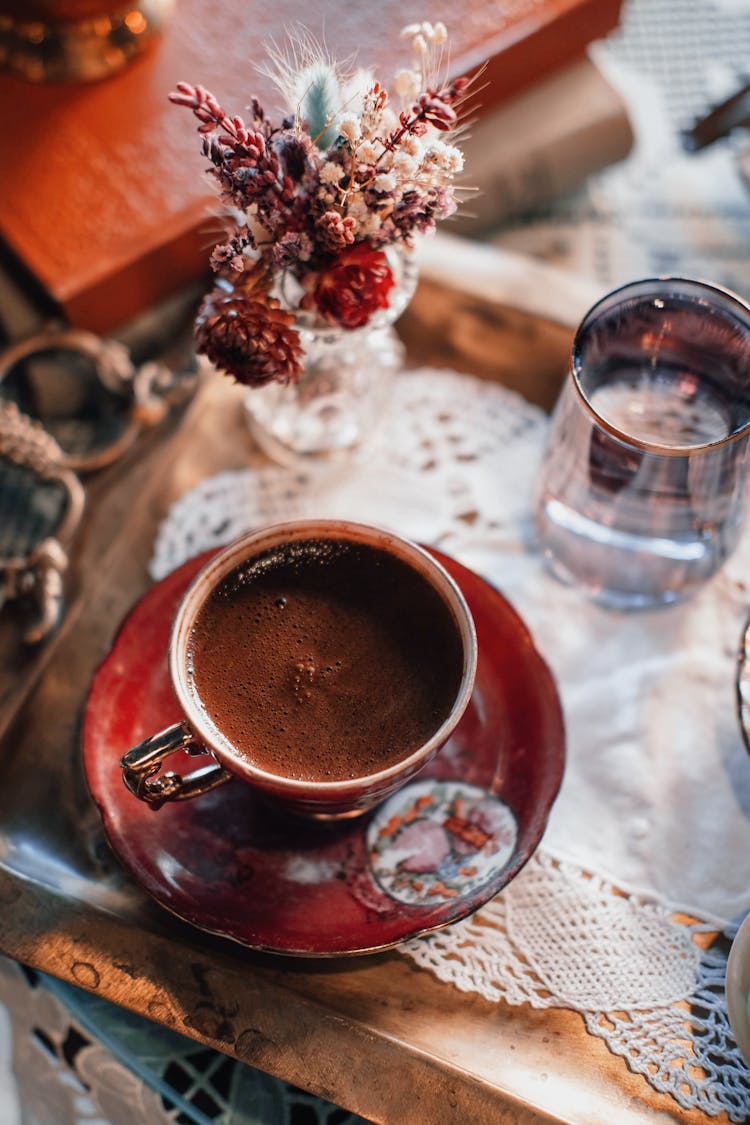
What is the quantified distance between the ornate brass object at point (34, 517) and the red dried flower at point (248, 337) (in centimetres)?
26

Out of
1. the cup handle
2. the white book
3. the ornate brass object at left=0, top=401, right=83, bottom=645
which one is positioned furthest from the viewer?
the white book

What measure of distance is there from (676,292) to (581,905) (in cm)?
46

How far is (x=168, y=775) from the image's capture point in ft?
2.29

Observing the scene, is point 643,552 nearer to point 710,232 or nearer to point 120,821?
point 120,821

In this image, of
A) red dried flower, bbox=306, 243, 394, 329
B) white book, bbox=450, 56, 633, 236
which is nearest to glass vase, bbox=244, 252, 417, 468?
red dried flower, bbox=306, 243, 394, 329

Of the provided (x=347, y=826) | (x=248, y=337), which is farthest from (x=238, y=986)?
(x=248, y=337)

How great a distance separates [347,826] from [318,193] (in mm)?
444

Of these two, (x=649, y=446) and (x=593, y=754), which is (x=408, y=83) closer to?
(x=649, y=446)

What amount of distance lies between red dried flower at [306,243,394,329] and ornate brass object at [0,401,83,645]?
0.32m

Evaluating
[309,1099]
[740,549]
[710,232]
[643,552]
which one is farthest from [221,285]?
[710,232]

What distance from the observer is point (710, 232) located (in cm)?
132

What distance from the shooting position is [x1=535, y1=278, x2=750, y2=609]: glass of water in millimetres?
771

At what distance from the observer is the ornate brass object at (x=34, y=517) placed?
2.91 ft

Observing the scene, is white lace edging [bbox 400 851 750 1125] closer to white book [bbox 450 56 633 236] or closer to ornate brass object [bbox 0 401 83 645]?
ornate brass object [bbox 0 401 83 645]
